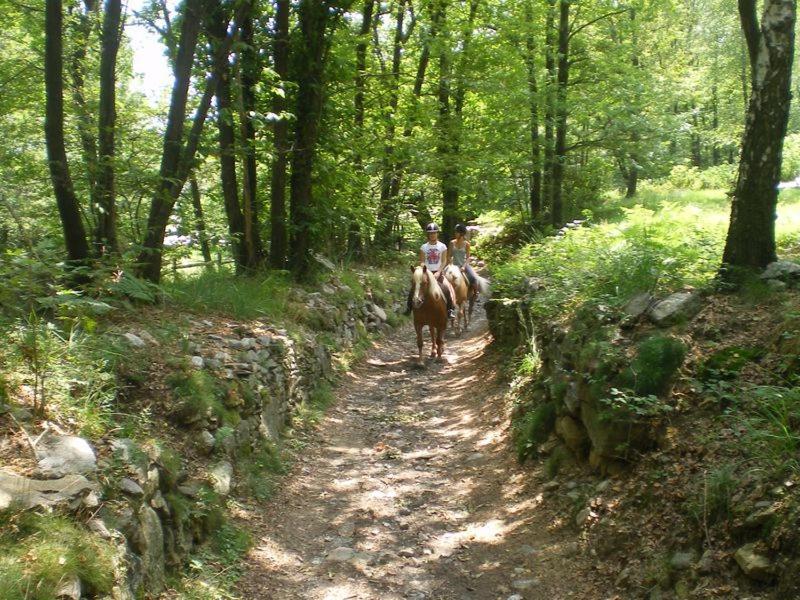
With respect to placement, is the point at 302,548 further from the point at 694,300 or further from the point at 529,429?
the point at 694,300

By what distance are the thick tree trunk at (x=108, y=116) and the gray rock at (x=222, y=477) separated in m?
3.20

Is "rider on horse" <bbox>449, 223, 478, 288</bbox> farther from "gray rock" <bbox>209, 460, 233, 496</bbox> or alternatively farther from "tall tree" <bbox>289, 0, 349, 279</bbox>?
"gray rock" <bbox>209, 460, 233, 496</bbox>

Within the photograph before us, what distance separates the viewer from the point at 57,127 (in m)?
6.52

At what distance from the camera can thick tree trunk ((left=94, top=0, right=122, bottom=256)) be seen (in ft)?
22.8

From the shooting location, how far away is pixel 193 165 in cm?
777

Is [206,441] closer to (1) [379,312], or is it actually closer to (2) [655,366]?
(2) [655,366]

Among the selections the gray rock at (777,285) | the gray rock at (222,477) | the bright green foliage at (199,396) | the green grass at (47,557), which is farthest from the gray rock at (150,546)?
the gray rock at (777,285)

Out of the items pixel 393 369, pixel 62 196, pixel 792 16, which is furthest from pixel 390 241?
pixel 792 16

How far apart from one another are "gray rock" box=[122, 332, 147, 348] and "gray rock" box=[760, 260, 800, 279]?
6124 mm

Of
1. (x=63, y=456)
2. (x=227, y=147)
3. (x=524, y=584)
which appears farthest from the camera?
(x=227, y=147)

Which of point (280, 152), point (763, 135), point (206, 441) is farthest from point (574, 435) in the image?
point (280, 152)

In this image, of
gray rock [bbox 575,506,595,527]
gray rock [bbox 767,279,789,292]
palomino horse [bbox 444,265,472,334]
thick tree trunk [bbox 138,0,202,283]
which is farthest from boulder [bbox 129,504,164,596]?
palomino horse [bbox 444,265,472,334]

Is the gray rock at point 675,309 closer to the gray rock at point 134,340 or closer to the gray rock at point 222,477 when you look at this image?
the gray rock at point 222,477

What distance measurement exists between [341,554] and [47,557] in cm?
278
